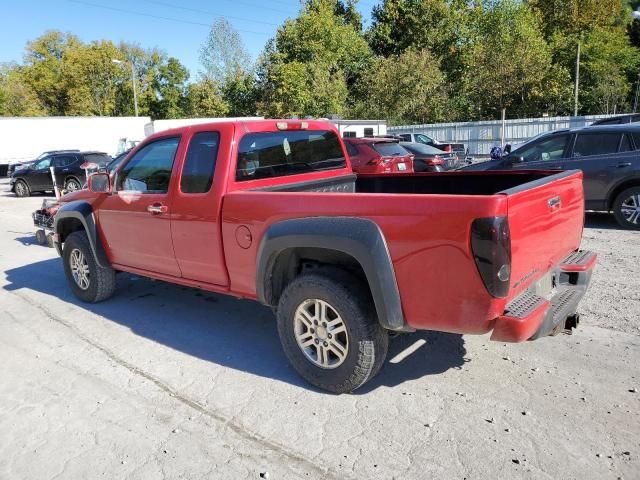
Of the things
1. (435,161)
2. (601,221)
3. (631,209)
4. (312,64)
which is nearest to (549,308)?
(631,209)

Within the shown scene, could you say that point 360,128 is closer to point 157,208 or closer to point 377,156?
point 377,156

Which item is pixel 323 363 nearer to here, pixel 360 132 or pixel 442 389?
pixel 442 389

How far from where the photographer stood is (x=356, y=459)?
2.93 metres

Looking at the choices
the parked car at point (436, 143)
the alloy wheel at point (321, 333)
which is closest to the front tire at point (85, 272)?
the alloy wheel at point (321, 333)

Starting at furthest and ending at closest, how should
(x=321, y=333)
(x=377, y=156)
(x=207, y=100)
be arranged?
(x=207, y=100) → (x=377, y=156) → (x=321, y=333)

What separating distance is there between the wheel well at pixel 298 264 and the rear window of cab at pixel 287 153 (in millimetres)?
833

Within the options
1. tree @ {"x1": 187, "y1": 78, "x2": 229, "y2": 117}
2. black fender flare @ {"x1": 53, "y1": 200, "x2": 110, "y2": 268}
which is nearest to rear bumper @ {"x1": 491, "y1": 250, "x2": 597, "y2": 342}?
black fender flare @ {"x1": 53, "y1": 200, "x2": 110, "y2": 268}

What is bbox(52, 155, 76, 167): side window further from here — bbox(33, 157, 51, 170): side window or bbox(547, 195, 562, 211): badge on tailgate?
bbox(547, 195, 562, 211): badge on tailgate

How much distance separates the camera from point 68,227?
6199mm

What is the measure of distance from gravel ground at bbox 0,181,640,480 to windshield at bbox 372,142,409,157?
7756 mm

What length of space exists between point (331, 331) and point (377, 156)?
924 cm

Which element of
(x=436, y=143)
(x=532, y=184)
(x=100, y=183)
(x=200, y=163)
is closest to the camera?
(x=532, y=184)

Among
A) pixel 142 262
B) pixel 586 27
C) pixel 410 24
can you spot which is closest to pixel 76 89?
pixel 410 24

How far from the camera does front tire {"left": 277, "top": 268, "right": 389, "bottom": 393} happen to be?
3.38 meters
